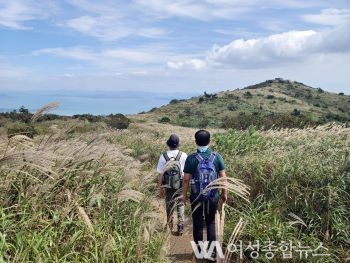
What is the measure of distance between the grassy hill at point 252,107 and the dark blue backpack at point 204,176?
43916 mm

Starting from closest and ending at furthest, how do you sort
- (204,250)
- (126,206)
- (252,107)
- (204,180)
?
(204,180) → (204,250) → (126,206) → (252,107)

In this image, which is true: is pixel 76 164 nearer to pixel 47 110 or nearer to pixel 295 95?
pixel 47 110

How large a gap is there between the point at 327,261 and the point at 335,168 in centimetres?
237

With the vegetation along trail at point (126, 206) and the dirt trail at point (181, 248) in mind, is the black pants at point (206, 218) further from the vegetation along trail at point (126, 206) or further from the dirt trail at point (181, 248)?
the dirt trail at point (181, 248)

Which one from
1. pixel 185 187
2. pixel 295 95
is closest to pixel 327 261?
pixel 185 187

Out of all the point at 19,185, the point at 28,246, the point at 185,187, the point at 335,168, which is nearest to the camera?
the point at 28,246

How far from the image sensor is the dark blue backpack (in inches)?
230

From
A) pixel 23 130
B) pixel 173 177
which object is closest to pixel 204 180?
pixel 173 177

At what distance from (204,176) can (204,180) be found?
54 mm

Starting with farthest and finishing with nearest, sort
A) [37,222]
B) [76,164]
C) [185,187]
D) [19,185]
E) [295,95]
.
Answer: [295,95]
[185,187]
[76,164]
[19,185]
[37,222]

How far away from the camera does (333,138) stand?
1106 centimetres

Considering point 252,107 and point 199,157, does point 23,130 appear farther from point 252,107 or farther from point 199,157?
point 252,107

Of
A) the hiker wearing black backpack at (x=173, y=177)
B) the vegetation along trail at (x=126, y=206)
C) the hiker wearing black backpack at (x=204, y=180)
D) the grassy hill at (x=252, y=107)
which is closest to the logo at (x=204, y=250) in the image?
the hiker wearing black backpack at (x=204, y=180)

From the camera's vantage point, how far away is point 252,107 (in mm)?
64750
